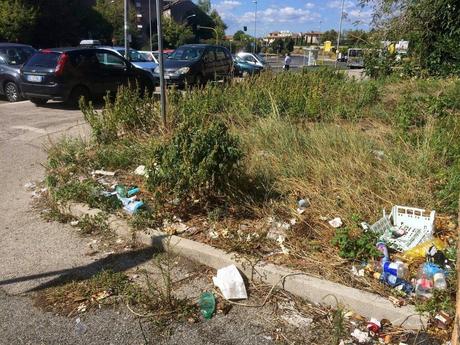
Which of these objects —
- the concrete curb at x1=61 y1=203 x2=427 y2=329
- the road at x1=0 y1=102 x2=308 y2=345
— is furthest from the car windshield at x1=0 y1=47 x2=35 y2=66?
the concrete curb at x1=61 y1=203 x2=427 y2=329

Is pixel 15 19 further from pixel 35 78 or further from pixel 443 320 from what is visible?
pixel 443 320

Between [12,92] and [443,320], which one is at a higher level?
[12,92]

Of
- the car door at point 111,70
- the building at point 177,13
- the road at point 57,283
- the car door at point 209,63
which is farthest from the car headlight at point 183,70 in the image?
the building at point 177,13

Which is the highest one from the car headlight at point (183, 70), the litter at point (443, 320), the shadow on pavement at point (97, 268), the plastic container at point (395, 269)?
the car headlight at point (183, 70)

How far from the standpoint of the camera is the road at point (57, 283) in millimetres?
2918

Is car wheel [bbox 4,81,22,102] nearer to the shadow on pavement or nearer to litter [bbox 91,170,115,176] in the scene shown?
litter [bbox 91,170,115,176]

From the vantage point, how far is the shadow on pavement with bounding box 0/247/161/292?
141 inches

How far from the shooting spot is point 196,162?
13.9 feet

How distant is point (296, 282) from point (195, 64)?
13.0 m

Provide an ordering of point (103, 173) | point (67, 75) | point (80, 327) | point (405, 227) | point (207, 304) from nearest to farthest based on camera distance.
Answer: point (80, 327) < point (207, 304) < point (405, 227) < point (103, 173) < point (67, 75)

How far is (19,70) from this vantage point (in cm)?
1269

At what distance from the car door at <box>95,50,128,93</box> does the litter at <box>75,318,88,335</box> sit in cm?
1020

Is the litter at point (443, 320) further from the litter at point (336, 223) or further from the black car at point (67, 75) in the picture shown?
the black car at point (67, 75)

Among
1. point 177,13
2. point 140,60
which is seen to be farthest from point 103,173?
point 177,13
